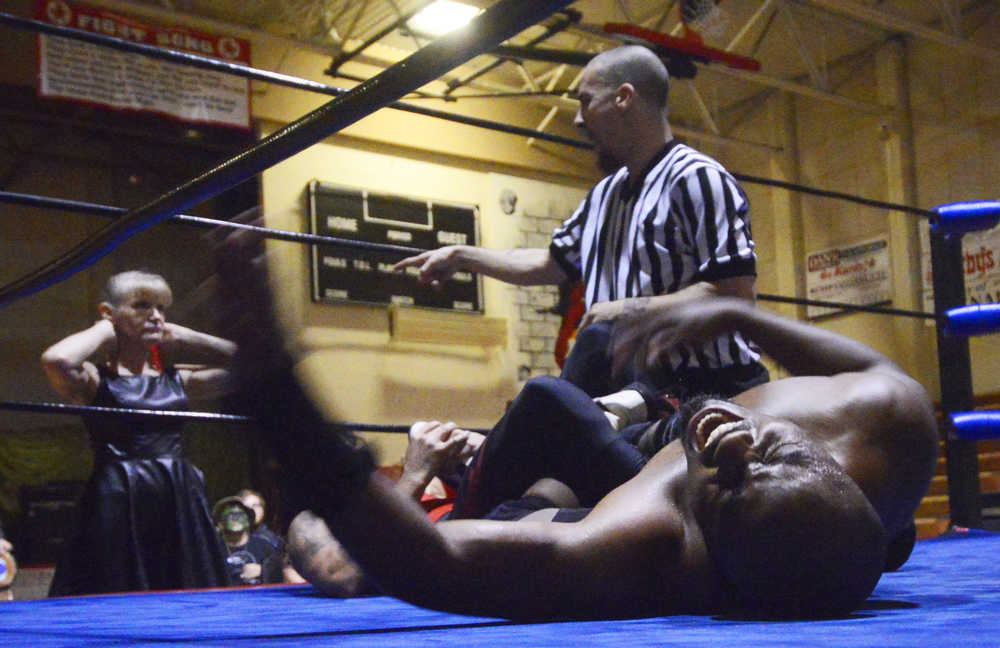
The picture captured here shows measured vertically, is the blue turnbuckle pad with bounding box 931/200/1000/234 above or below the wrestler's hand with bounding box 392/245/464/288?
above

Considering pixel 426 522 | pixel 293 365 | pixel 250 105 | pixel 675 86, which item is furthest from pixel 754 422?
pixel 675 86

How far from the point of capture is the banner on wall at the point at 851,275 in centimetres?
712

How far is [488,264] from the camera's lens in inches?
74.9

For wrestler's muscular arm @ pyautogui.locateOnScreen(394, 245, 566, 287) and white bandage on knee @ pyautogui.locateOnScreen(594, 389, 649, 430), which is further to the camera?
wrestler's muscular arm @ pyautogui.locateOnScreen(394, 245, 566, 287)

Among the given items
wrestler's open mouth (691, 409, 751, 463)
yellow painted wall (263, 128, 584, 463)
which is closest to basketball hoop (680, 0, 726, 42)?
yellow painted wall (263, 128, 584, 463)

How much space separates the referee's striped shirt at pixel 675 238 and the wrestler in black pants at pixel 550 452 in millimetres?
320

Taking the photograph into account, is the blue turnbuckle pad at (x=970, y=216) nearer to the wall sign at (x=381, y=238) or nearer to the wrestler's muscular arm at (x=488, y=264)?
the wrestler's muscular arm at (x=488, y=264)

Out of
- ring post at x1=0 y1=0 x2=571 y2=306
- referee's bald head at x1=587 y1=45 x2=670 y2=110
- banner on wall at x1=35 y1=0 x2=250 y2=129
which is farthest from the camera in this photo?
banner on wall at x1=35 y1=0 x2=250 y2=129

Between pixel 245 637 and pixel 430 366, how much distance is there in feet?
19.1

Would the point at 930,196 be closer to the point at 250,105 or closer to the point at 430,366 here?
the point at 430,366

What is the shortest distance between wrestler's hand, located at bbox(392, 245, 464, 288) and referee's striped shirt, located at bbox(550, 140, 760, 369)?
8.8 inches

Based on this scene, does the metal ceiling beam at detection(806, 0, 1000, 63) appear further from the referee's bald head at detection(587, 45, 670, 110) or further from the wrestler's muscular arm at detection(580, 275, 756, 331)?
the wrestler's muscular arm at detection(580, 275, 756, 331)

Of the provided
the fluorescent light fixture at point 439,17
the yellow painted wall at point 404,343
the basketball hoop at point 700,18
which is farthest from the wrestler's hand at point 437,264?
the fluorescent light fixture at point 439,17

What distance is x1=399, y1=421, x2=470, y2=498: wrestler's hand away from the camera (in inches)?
57.0
